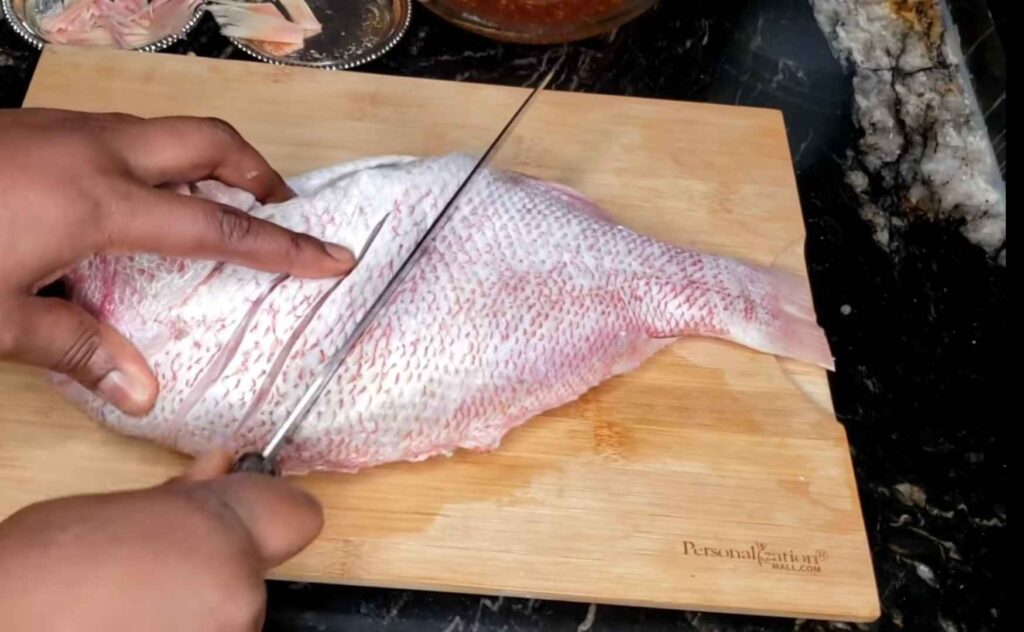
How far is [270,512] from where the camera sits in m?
0.69

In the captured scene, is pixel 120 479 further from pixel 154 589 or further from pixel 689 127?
pixel 689 127

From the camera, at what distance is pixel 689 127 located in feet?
4.24

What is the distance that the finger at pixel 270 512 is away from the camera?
681mm

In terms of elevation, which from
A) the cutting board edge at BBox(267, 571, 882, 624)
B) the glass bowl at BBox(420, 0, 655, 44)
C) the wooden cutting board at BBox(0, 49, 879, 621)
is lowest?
the cutting board edge at BBox(267, 571, 882, 624)

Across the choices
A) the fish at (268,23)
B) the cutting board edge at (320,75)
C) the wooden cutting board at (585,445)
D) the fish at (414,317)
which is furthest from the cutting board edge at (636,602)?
the fish at (268,23)

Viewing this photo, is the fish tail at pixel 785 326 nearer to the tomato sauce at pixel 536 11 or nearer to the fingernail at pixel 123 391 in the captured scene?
the tomato sauce at pixel 536 11

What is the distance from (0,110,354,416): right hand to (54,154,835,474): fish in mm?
39

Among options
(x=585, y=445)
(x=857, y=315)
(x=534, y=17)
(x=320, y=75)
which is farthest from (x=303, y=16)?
(x=857, y=315)

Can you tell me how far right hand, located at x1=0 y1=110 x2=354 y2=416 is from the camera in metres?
0.80

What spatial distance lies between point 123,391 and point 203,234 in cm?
18

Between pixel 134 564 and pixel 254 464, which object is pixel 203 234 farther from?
pixel 134 564

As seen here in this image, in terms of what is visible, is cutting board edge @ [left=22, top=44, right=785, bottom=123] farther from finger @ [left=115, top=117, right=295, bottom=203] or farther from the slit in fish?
the slit in fish

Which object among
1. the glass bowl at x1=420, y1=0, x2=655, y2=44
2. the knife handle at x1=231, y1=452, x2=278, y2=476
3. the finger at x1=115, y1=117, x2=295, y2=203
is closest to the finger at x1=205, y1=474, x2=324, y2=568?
the knife handle at x1=231, y1=452, x2=278, y2=476

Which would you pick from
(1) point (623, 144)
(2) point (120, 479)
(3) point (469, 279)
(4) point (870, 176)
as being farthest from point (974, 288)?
(2) point (120, 479)
